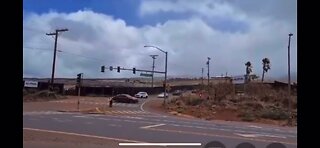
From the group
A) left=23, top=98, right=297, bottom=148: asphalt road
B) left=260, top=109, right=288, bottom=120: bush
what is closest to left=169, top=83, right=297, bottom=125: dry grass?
left=260, top=109, right=288, bottom=120: bush

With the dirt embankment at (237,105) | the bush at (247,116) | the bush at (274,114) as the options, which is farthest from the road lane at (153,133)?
the bush at (274,114)

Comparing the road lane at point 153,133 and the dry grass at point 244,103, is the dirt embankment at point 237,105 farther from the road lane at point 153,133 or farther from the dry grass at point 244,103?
the road lane at point 153,133

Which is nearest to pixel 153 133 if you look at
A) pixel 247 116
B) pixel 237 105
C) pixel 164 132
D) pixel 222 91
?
pixel 164 132

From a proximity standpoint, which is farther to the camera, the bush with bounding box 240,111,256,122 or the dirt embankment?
the dirt embankment

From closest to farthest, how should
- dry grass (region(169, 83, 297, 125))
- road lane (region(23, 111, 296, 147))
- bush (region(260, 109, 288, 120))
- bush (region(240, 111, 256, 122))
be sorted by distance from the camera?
road lane (region(23, 111, 296, 147)) < bush (region(240, 111, 256, 122)) < bush (region(260, 109, 288, 120)) < dry grass (region(169, 83, 297, 125))

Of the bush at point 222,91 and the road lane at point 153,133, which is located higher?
the bush at point 222,91

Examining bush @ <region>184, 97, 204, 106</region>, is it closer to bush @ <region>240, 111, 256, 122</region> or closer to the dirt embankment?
the dirt embankment

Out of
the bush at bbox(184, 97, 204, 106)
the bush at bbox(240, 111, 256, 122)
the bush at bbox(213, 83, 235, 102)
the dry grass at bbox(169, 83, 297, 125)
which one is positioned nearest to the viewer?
the bush at bbox(240, 111, 256, 122)

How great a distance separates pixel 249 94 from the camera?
81375 mm

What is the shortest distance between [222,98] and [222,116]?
20902mm

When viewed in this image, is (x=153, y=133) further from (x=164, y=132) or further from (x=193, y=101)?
(x=193, y=101)

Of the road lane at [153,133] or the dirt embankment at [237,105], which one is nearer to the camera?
the road lane at [153,133]
